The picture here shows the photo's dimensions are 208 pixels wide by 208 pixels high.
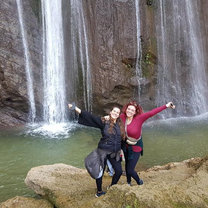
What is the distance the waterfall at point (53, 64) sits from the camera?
34.2 feet

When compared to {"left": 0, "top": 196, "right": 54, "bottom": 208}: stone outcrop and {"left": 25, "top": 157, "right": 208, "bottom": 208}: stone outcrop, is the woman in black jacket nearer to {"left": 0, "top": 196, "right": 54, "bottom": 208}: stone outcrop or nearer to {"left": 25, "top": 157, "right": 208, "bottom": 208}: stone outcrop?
{"left": 25, "top": 157, "right": 208, "bottom": 208}: stone outcrop

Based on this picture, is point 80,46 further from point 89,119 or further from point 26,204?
point 26,204

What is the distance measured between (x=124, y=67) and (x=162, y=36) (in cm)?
266

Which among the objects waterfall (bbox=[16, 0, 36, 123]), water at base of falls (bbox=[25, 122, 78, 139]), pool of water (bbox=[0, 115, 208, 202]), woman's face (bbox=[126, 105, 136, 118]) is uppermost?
waterfall (bbox=[16, 0, 36, 123])

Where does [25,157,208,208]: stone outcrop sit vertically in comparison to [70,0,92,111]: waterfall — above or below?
below

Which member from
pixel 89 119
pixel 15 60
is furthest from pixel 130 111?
pixel 15 60

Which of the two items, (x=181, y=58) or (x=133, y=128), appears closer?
(x=133, y=128)

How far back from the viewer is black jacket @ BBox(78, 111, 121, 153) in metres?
3.19

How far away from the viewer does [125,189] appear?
106 inches

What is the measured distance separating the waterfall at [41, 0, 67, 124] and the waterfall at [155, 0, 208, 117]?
4526 mm

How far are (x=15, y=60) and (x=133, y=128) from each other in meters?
7.96

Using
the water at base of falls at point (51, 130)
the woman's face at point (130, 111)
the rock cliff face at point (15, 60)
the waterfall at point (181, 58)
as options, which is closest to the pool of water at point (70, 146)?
the water at base of falls at point (51, 130)

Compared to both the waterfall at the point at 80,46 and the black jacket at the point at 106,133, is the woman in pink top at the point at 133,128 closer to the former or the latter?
the black jacket at the point at 106,133

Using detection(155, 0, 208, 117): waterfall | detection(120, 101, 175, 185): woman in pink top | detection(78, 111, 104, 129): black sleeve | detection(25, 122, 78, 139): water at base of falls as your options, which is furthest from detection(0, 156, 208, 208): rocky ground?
detection(155, 0, 208, 117): waterfall
